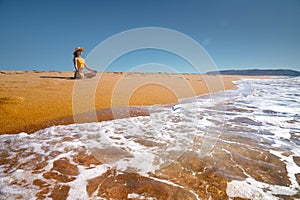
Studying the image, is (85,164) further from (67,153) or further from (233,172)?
(233,172)

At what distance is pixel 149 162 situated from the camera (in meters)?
2.65

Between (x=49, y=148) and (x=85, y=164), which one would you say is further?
(x=49, y=148)

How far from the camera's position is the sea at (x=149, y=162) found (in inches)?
77.7

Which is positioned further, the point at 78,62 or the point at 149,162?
the point at 78,62

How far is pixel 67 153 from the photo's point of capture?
280 centimetres

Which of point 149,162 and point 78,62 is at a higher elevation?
point 78,62

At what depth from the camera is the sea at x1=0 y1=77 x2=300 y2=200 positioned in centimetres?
197

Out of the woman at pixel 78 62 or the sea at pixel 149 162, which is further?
the woman at pixel 78 62

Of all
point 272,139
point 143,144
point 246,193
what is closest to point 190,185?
point 246,193

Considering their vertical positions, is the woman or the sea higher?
the woman

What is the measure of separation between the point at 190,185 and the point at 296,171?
5.59ft

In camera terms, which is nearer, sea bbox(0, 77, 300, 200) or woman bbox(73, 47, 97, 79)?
sea bbox(0, 77, 300, 200)

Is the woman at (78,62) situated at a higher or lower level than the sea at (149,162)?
higher

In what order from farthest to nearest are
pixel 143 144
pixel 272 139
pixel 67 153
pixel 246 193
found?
pixel 272 139, pixel 143 144, pixel 67 153, pixel 246 193
